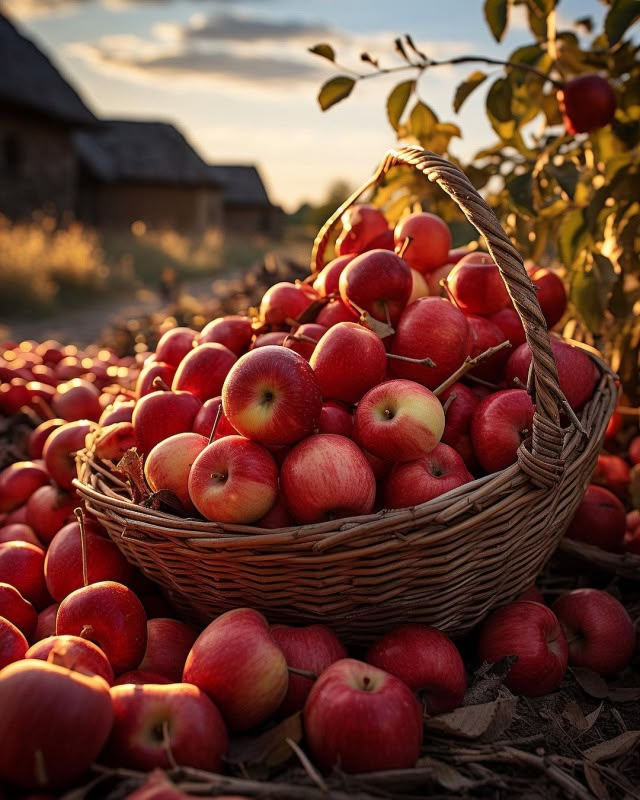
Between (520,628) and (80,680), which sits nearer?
(80,680)

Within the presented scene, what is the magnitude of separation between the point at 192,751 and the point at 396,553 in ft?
1.75

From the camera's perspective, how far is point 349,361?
175 cm

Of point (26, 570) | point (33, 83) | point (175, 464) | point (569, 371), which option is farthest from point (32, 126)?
point (569, 371)

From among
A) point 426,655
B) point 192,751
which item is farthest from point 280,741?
point 426,655

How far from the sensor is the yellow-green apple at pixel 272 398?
1576 mm

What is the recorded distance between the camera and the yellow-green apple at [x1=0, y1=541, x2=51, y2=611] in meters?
1.93

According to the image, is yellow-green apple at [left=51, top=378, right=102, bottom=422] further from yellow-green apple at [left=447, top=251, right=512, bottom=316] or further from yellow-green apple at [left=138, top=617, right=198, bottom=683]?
yellow-green apple at [left=447, top=251, right=512, bottom=316]

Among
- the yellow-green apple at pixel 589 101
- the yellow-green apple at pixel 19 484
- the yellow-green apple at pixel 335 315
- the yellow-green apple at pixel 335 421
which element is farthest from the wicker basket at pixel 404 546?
the yellow-green apple at pixel 589 101

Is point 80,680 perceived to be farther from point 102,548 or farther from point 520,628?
point 520,628

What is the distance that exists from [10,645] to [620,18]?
8.24 ft

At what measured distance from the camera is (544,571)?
7.25ft

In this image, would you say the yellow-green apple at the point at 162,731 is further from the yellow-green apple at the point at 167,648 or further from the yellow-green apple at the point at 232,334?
the yellow-green apple at the point at 232,334

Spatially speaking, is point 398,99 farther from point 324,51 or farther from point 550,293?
point 550,293

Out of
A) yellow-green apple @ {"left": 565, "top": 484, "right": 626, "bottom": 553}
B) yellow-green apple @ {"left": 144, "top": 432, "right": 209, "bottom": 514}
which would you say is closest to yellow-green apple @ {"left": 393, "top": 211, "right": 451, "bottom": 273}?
yellow-green apple @ {"left": 565, "top": 484, "right": 626, "bottom": 553}
